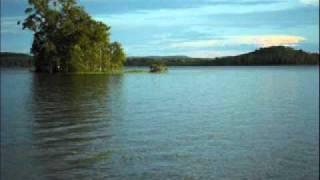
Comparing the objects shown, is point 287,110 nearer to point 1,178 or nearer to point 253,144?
point 253,144

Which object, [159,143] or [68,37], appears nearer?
[159,143]

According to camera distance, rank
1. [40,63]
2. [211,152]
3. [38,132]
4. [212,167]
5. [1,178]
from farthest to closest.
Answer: [40,63] → [38,132] → [211,152] → [212,167] → [1,178]

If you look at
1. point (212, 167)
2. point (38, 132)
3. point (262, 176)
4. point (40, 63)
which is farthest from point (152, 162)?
point (40, 63)

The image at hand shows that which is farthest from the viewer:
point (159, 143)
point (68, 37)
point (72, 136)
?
point (68, 37)

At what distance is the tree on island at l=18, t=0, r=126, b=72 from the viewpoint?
11654 cm

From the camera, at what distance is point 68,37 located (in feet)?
390

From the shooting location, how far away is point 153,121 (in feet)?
99.7

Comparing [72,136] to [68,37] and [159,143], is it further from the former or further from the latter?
[68,37]

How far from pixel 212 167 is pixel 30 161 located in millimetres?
6043

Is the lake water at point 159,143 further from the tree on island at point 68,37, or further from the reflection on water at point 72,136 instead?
the tree on island at point 68,37

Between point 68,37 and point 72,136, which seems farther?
point 68,37

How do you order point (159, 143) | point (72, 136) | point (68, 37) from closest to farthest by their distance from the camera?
1. point (159, 143)
2. point (72, 136)
3. point (68, 37)

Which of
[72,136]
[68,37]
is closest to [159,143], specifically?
[72,136]

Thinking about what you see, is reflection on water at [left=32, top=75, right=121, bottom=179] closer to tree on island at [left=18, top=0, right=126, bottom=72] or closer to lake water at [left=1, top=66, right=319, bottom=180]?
lake water at [left=1, top=66, right=319, bottom=180]
